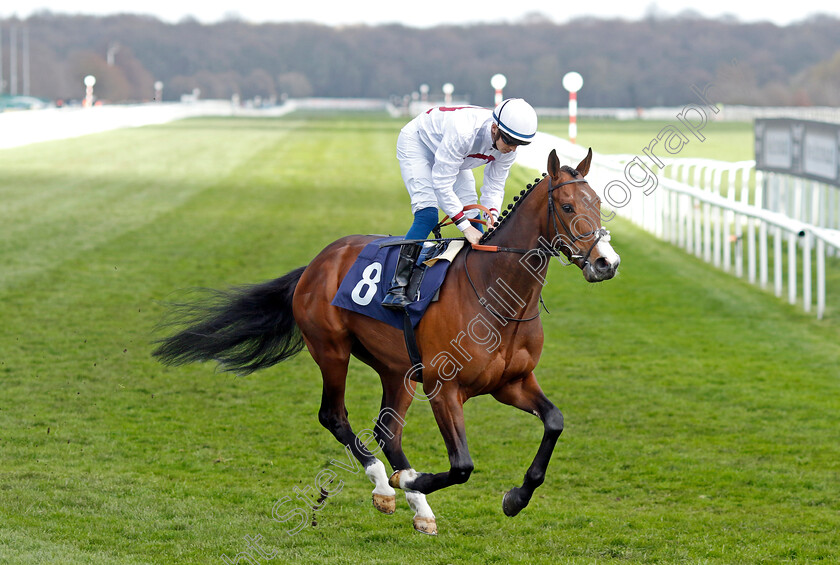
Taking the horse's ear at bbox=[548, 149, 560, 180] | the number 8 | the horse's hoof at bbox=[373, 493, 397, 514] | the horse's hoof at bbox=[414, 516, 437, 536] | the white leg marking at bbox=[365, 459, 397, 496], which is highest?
the horse's ear at bbox=[548, 149, 560, 180]

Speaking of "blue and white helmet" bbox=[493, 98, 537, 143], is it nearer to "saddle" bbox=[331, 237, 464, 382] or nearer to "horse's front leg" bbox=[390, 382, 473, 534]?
"saddle" bbox=[331, 237, 464, 382]

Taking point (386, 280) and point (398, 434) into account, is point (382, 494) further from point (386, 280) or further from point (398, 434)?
point (386, 280)

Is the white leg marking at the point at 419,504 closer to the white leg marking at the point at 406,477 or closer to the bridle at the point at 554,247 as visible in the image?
the white leg marking at the point at 406,477

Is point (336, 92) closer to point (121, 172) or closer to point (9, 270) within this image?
point (121, 172)

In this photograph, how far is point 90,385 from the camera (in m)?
Answer: 6.99

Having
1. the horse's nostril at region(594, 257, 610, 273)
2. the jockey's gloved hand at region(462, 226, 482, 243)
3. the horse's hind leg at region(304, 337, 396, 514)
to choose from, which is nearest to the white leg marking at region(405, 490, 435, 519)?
the horse's hind leg at region(304, 337, 396, 514)

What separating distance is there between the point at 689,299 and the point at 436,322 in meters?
6.72

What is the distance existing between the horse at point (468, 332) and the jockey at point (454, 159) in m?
0.19

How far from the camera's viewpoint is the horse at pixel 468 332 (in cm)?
392

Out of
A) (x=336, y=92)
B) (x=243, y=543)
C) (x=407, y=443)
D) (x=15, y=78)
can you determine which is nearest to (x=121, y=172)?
(x=407, y=443)


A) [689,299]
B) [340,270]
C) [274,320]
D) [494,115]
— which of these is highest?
[494,115]

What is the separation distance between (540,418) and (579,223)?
0.81 m

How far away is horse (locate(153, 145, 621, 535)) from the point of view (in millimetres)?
3918

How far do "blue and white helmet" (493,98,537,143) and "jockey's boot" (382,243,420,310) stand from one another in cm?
71
